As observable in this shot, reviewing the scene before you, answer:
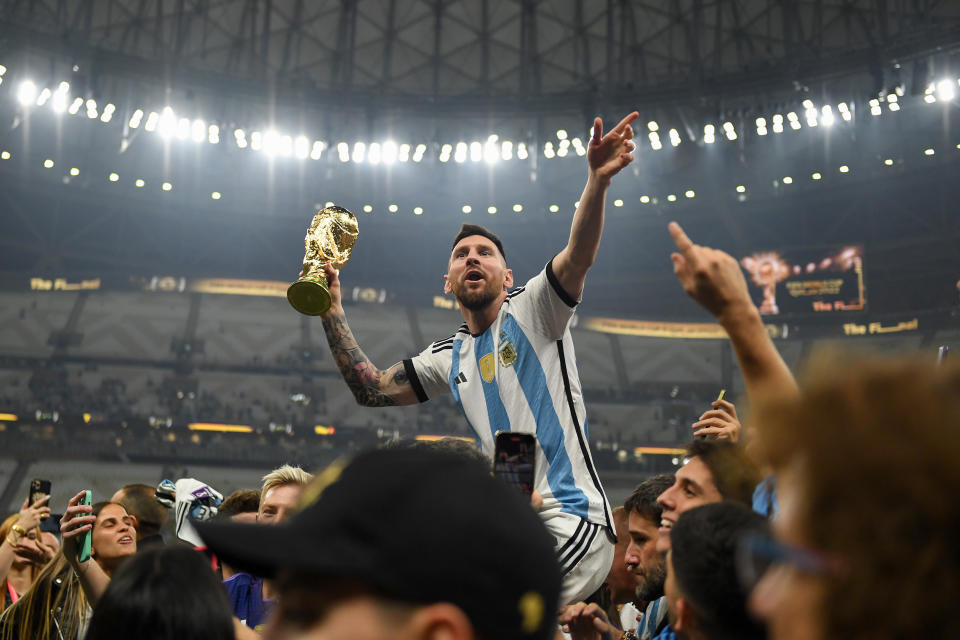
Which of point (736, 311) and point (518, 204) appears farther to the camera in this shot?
point (518, 204)

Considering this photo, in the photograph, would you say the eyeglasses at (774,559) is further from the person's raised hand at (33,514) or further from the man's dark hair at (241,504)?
the man's dark hair at (241,504)

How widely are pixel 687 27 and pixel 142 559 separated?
865 inches

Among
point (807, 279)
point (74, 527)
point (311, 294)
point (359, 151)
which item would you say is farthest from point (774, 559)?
point (807, 279)

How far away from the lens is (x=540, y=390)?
12.5 ft

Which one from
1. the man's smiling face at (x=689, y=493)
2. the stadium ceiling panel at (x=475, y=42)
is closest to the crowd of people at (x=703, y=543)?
the man's smiling face at (x=689, y=493)

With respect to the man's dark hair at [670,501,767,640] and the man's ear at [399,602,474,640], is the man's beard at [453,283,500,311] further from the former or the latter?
the man's ear at [399,602,474,640]

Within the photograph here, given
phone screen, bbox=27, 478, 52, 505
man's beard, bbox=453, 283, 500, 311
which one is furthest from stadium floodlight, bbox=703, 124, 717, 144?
phone screen, bbox=27, 478, 52, 505

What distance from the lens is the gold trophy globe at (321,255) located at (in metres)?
4.35

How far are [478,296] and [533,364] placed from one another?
0.46 meters

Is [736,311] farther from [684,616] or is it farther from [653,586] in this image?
[653,586]

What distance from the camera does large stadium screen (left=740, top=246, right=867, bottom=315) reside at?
27.6m

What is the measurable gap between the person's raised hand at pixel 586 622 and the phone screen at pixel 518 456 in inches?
35.4

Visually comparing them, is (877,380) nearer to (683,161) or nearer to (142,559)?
(142,559)

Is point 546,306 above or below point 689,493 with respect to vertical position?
above
